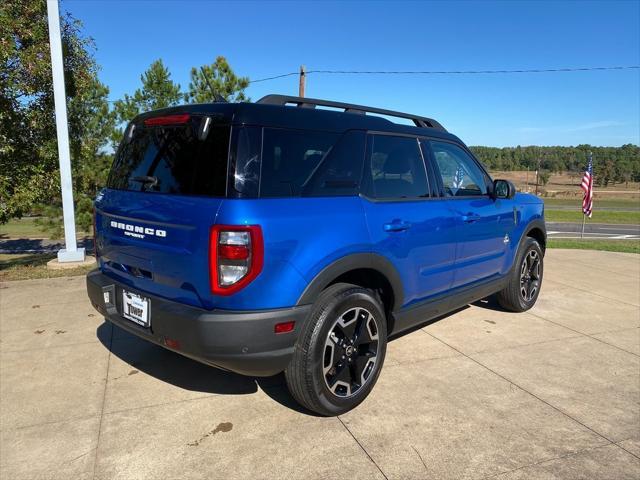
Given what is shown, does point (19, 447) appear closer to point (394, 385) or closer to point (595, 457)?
point (394, 385)

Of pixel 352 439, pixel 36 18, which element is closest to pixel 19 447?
pixel 352 439

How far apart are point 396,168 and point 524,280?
8.68 ft

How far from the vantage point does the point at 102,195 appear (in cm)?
316

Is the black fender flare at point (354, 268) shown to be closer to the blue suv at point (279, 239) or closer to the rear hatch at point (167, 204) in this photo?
the blue suv at point (279, 239)

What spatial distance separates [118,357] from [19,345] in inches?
38.2

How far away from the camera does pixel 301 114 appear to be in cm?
Answer: 277

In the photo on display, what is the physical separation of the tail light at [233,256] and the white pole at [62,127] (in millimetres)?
5848

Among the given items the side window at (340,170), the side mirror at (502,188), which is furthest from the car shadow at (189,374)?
the side mirror at (502,188)

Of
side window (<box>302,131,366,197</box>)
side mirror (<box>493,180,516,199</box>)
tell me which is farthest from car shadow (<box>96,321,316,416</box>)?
side mirror (<box>493,180,516,199</box>)

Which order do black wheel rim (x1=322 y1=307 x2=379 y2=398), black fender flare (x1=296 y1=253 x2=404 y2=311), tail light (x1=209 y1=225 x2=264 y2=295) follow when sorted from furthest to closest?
black wheel rim (x1=322 y1=307 x2=379 y2=398), black fender flare (x1=296 y1=253 x2=404 y2=311), tail light (x1=209 y1=225 x2=264 y2=295)

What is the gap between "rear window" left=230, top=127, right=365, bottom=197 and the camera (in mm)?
2402

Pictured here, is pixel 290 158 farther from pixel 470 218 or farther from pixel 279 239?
pixel 470 218

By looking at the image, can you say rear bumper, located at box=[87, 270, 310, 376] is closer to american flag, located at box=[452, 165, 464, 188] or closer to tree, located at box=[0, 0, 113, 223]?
american flag, located at box=[452, 165, 464, 188]

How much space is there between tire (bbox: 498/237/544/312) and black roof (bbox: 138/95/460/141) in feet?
6.42
